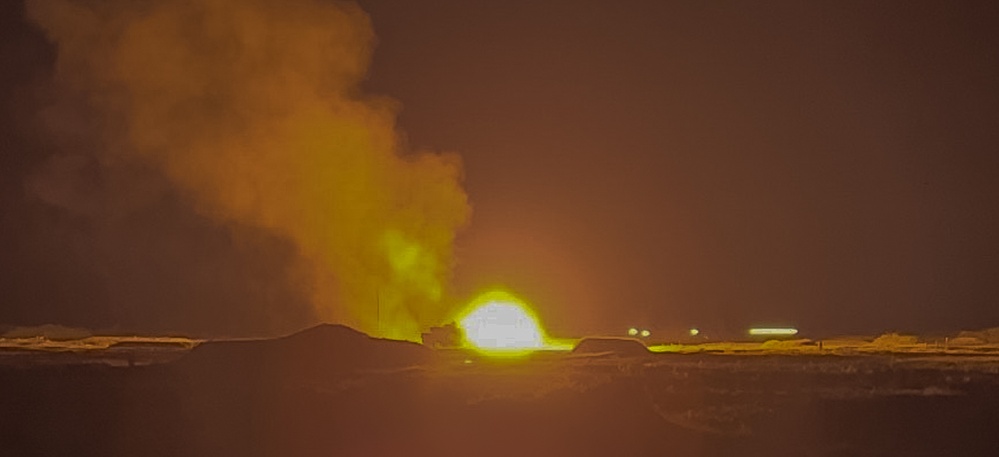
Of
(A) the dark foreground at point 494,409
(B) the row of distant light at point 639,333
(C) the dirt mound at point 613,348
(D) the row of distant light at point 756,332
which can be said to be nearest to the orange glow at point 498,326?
(C) the dirt mound at point 613,348

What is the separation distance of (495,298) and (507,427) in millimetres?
74722

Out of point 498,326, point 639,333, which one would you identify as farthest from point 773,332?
point 498,326

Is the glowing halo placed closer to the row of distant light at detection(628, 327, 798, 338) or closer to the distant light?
the row of distant light at detection(628, 327, 798, 338)

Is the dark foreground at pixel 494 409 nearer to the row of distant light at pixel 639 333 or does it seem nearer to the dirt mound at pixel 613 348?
the dirt mound at pixel 613 348

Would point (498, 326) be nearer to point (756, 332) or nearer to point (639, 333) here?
point (639, 333)

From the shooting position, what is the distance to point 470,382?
165ft

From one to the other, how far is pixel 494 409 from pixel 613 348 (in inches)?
1351

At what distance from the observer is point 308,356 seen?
60406 mm

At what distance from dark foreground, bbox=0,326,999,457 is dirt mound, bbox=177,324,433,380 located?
0.27 metres

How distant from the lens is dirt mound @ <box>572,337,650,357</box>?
237ft

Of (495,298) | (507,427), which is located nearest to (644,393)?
(507,427)

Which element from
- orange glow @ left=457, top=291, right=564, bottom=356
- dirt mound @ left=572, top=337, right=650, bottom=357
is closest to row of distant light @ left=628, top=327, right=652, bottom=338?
orange glow @ left=457, top=291, right=564, bottom=356

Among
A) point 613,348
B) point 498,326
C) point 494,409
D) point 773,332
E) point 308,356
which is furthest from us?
point 773,332

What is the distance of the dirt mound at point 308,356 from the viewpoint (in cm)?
5656
